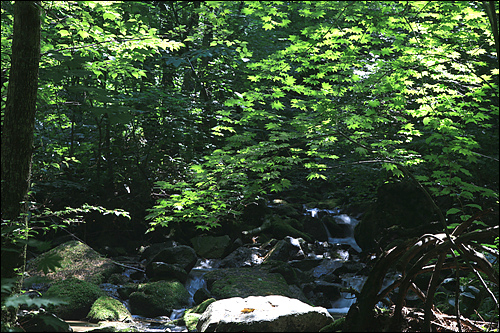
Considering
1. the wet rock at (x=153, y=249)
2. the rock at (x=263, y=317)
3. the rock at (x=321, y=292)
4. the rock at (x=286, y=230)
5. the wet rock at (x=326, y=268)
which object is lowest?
the rock at (x=321, y=292)

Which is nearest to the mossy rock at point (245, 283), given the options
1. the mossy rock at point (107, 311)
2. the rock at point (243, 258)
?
the rock at point (243, 258)

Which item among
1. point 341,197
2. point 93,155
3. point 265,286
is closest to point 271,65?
point 265,286

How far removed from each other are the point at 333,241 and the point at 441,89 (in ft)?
26.0

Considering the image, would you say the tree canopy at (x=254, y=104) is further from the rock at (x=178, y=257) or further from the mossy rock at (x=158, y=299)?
the mossy rock at (x=158, y=299)

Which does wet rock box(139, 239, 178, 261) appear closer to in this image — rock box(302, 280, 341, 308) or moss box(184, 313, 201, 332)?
moss box(184, 313, 201, 332)

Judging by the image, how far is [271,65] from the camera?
17.7 feet

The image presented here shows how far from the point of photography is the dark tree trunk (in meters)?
3.53

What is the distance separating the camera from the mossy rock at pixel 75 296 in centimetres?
666

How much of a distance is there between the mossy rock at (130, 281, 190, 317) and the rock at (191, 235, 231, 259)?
244cm

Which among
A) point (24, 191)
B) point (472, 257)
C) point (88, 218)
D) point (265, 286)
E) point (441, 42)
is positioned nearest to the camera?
point (472, 257)

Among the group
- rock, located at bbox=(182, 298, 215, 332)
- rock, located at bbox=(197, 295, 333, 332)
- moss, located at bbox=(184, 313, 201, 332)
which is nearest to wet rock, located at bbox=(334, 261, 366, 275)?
rock, located at bbox=(182, 298, 215, 332)

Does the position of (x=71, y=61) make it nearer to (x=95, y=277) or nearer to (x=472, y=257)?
(x=472, y=257)

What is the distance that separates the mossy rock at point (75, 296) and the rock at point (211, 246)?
3517 mm

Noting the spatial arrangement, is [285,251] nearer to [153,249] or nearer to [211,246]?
[211,246]
